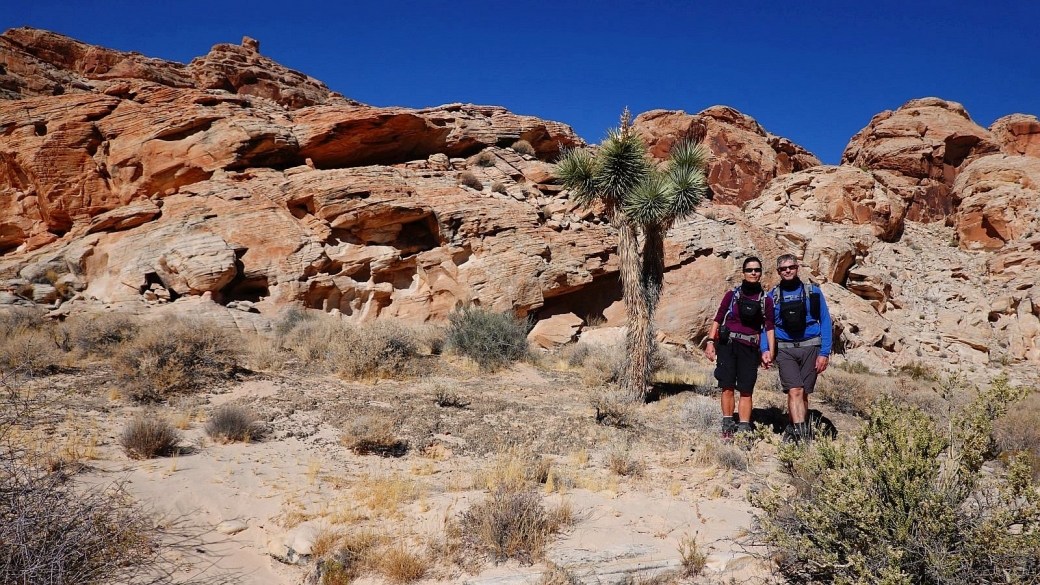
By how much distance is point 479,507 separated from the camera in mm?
4020

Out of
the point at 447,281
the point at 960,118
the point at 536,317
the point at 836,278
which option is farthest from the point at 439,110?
the point at 960,118

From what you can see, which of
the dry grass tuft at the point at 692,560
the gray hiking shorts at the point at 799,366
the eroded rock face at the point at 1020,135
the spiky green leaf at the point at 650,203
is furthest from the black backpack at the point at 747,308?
the eroded rock face at the point at 1020,135

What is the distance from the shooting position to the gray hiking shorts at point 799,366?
5.97m

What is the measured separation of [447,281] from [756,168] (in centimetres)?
2119

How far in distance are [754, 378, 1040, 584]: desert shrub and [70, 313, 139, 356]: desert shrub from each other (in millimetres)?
11519

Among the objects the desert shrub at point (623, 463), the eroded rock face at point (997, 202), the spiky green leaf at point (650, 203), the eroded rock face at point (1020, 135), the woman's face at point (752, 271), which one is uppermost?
the eroded rock face at point (1020, 135)

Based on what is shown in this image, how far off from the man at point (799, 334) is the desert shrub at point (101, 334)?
11.4m

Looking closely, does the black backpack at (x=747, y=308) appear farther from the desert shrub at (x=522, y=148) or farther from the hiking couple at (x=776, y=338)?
the desert shrub at (x=522, y=148)

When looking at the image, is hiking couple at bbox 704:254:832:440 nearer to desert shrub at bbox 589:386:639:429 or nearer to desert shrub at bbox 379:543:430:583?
desert shrub at bbox 589:386:639:429

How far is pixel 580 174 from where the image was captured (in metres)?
9.84

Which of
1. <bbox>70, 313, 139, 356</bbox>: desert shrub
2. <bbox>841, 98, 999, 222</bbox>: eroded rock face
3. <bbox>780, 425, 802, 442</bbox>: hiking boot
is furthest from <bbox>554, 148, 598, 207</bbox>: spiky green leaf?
<bbox>841, 98, 999, 222</bbox>: eroded rock face

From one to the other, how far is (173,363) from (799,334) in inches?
352

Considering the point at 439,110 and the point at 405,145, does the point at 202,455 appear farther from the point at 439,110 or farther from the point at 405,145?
the point at 439,110

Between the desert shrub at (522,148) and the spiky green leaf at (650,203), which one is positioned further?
the desert shrub at (522,148)
